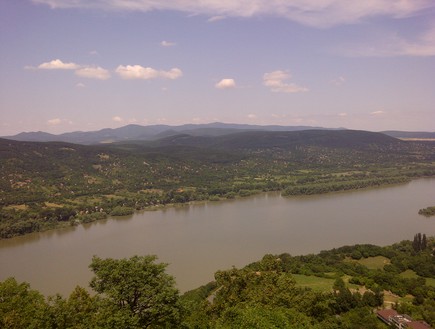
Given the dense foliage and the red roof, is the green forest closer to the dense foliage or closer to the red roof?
the red roof

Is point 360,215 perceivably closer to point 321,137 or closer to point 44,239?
point 44,239

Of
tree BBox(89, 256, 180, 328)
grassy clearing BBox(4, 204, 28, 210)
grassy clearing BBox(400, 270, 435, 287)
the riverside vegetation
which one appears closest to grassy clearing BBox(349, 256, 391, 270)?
grassy clearing BBox(400, 270, 435, 287)

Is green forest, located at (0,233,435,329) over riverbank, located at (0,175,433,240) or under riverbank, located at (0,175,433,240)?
over

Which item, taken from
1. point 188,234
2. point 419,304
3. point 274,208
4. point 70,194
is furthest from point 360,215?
point 70,194

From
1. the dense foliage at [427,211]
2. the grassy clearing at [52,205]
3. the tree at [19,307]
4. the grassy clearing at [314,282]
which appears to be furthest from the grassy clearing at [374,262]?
the grassy clearing at [52,205]

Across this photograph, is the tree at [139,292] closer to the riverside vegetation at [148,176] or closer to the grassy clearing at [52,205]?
the riverside vegetation at [148,176]

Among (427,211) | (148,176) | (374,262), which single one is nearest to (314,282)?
(374,262)
